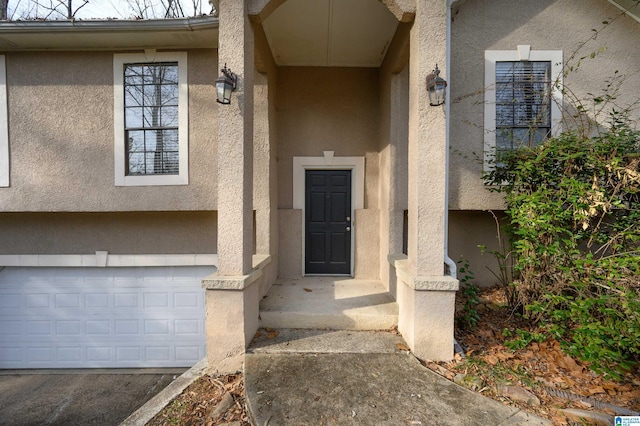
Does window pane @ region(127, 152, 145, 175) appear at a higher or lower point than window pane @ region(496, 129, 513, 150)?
lower

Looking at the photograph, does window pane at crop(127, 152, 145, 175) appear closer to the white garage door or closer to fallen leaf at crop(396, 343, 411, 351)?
the white garage door

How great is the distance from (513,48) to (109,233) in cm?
754

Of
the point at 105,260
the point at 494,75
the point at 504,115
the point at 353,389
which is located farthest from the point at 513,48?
the point at 105,260

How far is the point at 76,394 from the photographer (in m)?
4.73

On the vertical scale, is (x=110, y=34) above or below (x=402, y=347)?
above

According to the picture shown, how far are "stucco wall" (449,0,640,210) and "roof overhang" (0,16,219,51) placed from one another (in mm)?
3753

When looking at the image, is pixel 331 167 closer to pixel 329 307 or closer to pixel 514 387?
pixel 329 307

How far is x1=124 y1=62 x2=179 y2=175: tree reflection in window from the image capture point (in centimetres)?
473

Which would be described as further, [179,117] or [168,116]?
[168,116]

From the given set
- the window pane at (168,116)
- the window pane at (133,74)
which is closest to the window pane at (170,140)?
the window pane at (168,116)

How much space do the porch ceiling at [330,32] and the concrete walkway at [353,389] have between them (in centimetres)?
414

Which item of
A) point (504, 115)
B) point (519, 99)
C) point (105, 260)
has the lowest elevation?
point (105, 260)

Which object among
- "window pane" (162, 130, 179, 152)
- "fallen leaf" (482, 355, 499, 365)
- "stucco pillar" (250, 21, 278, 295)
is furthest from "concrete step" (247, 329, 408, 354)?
"window pane" (162, 130, 179, 152)

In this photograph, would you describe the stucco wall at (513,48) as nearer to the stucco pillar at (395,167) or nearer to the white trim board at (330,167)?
the stucco pillar at (395,167)
